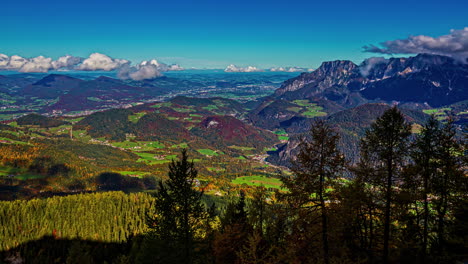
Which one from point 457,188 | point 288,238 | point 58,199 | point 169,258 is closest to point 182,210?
point 169,258

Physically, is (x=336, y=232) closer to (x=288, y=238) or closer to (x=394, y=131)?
(x=288, y=238)

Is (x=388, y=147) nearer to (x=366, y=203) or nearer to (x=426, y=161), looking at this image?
(x=366, y=203)

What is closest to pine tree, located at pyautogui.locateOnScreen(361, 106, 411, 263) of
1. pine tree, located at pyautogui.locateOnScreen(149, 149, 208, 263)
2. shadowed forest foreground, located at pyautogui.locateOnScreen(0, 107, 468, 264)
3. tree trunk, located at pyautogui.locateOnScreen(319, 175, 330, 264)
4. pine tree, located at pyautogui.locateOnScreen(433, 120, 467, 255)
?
shadowed forest foreground, located at pyautogui.locateOnScreen(0, 107, 468, 264)

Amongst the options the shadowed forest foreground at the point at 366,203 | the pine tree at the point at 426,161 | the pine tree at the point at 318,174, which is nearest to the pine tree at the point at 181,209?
the shadowed forest foreground at the point at 366,203

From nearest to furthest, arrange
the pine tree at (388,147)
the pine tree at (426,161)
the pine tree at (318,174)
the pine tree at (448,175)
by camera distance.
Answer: the pine tree at (318,174) → the pine tree at (388,147) → the pine tree at (448,175) → the pine tree at (426,161)

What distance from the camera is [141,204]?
158m

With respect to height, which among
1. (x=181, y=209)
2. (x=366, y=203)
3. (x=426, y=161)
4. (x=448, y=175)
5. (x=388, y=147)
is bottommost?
(x=181, y=209)

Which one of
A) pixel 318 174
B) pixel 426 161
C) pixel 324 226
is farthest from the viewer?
pixel 426 161

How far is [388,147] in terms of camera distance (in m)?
23.3

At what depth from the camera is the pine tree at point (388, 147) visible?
22906mm

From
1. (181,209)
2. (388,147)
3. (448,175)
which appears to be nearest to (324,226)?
(388,147)

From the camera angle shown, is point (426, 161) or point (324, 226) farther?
point (426, 161)

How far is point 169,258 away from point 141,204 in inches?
5168

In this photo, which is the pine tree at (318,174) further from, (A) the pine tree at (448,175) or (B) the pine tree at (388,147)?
(A) the pine tree at (448,175)
